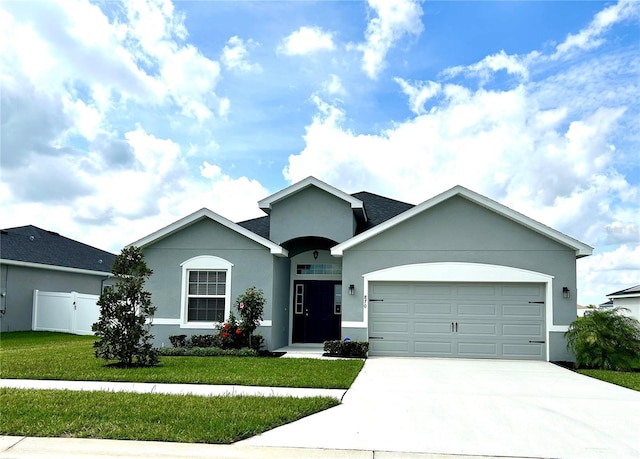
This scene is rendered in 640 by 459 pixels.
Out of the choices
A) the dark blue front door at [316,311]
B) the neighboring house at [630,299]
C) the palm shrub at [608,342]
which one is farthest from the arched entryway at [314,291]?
the neighboring house at [630,299]

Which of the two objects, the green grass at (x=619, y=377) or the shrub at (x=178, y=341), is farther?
the shrub at (x=178, y=341)

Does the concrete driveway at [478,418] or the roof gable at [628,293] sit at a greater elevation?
the roof gable at [628,293]

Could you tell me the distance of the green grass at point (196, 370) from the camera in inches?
409

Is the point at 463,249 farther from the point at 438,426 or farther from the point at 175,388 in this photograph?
the point at 175,388

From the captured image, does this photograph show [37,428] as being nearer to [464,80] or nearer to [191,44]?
[191,44]

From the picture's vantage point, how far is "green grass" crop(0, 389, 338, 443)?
6758 millimetres

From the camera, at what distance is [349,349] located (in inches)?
Result: 597

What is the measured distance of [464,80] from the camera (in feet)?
51.5

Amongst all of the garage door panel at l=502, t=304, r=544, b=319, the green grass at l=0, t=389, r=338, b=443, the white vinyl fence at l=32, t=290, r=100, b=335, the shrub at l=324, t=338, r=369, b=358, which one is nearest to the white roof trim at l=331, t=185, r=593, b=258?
the garage door panel at l=502, t=304, r=544, b=319

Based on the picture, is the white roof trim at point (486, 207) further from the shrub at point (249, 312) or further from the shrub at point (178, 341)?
the shrub at point (178, 341)

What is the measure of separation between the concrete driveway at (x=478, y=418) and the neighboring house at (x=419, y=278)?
349 cm

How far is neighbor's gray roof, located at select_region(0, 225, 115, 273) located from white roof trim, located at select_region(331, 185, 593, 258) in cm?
1580

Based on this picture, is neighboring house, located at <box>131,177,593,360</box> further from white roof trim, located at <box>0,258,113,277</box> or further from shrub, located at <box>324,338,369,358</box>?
white roof trim, located at <box>0,258,113,277</box>

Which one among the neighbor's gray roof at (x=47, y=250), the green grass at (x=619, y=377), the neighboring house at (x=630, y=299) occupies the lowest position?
the green grass at (x=619, y=377)
